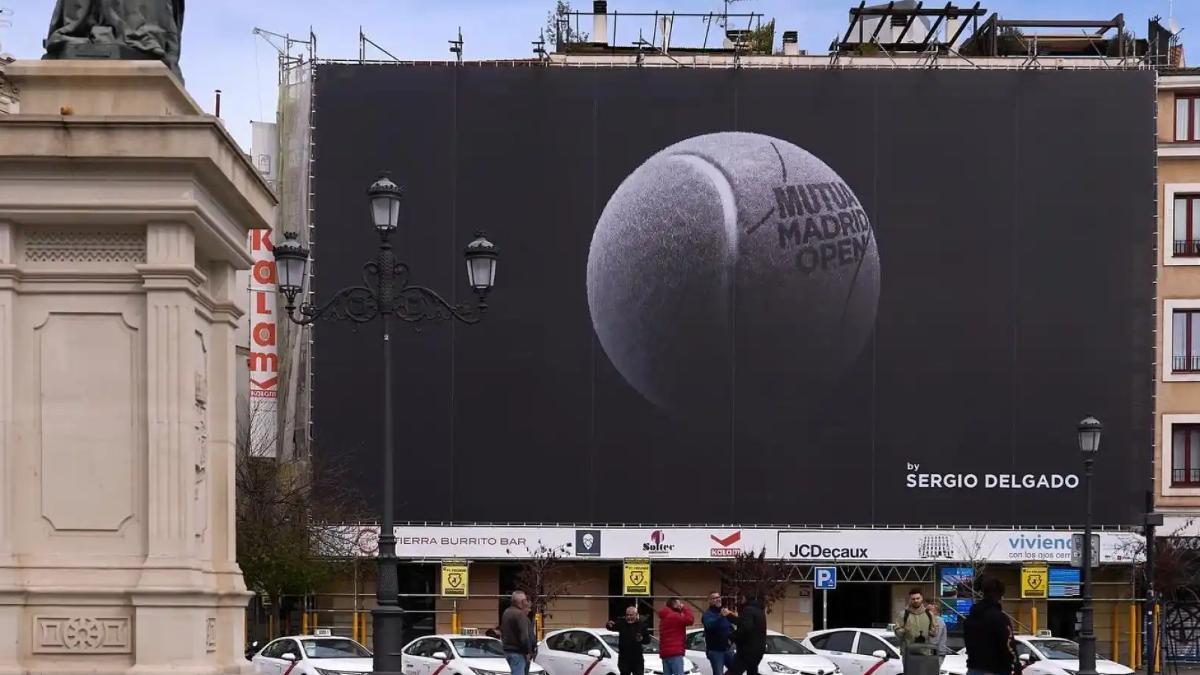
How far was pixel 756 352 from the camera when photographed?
177 ft

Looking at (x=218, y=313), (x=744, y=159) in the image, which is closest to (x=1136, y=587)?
(x=744, y=159)

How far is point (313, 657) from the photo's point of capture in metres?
32.2

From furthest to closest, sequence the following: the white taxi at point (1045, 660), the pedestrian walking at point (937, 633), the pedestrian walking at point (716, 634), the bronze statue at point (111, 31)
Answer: the white taxi at point (1045, 660)
the pedestrian walking at point (716, 634)
the pedestrian walking at point (937, 633)
the bronze statue at point (111, 31)

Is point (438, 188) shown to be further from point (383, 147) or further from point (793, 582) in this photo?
point (793, 582)

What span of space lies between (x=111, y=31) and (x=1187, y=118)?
46940 mm

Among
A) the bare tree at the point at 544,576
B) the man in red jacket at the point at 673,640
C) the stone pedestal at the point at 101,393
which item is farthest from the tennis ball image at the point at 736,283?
the stone pedestal at the point at 101,393

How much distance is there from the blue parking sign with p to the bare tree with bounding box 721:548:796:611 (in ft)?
2.46

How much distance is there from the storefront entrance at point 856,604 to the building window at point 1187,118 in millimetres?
14458

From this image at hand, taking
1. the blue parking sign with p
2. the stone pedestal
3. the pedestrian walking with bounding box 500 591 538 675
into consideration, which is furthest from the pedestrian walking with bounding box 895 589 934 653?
the blue parking sign with p

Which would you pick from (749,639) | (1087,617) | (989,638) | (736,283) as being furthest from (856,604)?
(989,638)

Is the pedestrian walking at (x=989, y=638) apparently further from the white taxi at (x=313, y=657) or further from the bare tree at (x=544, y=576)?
the bare tree at (x=544, y=576)

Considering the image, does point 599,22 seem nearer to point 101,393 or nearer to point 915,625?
point 915,625

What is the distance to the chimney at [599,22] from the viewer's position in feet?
196

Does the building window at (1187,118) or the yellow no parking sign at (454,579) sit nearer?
the yellow no parking sign at (454,579)
